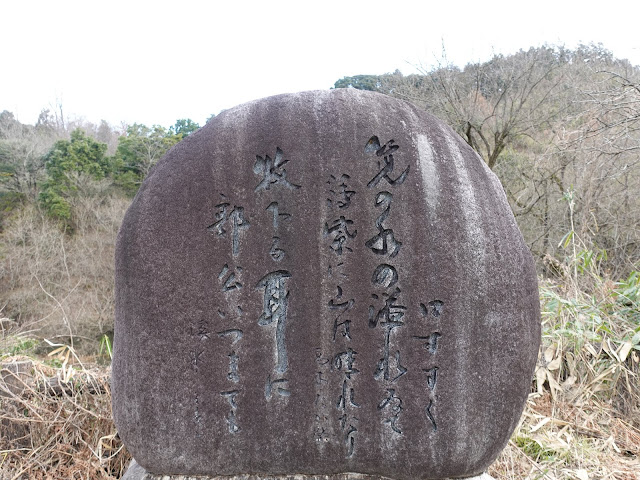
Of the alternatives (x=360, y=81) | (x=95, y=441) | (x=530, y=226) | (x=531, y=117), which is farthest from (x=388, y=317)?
(x=360, y=81)

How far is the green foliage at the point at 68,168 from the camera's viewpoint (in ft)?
43.8

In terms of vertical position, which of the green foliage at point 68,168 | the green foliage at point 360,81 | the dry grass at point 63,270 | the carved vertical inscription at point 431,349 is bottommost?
the dry grass at point 63,270

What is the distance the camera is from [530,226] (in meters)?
8.47

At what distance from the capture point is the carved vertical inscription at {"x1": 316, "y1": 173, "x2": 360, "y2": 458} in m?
1.96

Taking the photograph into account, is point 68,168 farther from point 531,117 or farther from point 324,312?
point 324,312

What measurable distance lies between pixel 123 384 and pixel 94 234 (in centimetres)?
1166

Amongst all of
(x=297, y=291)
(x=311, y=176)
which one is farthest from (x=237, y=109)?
(x=297, y=291)

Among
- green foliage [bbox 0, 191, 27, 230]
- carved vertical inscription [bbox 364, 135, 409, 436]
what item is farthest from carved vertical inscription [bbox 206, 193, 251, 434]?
green foliage [bbox 0, 191, 27, 230]

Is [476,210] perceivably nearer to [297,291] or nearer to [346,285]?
[346,285]

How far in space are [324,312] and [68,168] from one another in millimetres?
14088

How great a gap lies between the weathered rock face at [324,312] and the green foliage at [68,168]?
12799mm

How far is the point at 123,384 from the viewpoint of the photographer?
2.05 metres

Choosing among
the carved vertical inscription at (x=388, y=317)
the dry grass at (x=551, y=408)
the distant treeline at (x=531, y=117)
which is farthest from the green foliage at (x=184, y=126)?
the carved vertical inscription at (x=388, y=317)

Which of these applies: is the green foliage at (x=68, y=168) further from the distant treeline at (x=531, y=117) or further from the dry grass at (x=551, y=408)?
the dry grass at (x=551, y=408)
